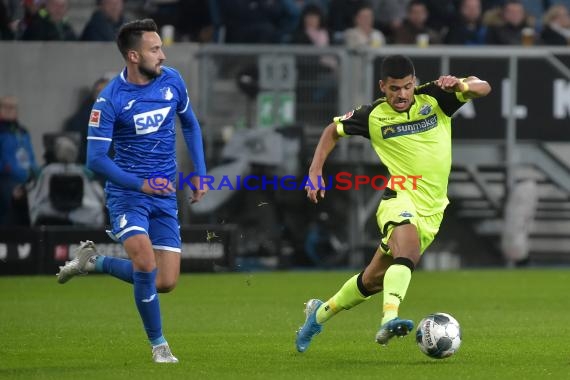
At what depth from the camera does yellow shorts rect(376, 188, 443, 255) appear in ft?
33.7

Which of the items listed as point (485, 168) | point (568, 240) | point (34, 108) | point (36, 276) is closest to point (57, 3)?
point (34, 108)

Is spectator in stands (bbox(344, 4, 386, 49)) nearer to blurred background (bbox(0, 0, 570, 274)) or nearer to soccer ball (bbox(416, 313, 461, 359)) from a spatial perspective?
blurred background (bbox(0, 0, 570, 274))

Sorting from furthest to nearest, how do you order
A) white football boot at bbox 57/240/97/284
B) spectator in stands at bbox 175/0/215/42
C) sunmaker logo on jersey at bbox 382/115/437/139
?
spectator in stands at bbox 175/0/215/42
white football boot at bbox 57/240/97/284
sunmaker logo on jersey at bbox 382/115/437/139

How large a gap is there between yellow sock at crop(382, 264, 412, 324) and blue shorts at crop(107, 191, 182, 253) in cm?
161

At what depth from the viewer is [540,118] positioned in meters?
22.6

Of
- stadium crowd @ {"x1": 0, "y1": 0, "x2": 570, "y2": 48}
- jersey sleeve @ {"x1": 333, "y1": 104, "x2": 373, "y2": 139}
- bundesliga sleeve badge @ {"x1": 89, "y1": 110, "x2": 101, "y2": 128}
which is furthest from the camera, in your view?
stadium crowd @ {"x1": 0, "y1": 0, "x2": 570, "y2": 48}

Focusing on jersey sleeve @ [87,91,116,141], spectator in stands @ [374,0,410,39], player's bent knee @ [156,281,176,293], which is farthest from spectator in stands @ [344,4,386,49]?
jersey sleeve @ [87,91,116,141]

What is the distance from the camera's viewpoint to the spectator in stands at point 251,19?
868 inches

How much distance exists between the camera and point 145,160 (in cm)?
1032

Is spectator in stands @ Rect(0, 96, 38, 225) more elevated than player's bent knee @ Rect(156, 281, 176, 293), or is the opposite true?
player's bent knee @ Rect(156, 281, 176, 293)

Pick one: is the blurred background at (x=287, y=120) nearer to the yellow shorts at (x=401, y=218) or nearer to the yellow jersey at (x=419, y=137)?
the yellow jersey at (x=419, y=137)

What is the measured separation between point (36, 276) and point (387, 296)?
1075 centimetres

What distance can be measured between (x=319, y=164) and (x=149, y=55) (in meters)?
1.50

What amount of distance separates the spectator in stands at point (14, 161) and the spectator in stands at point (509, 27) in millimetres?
7703
